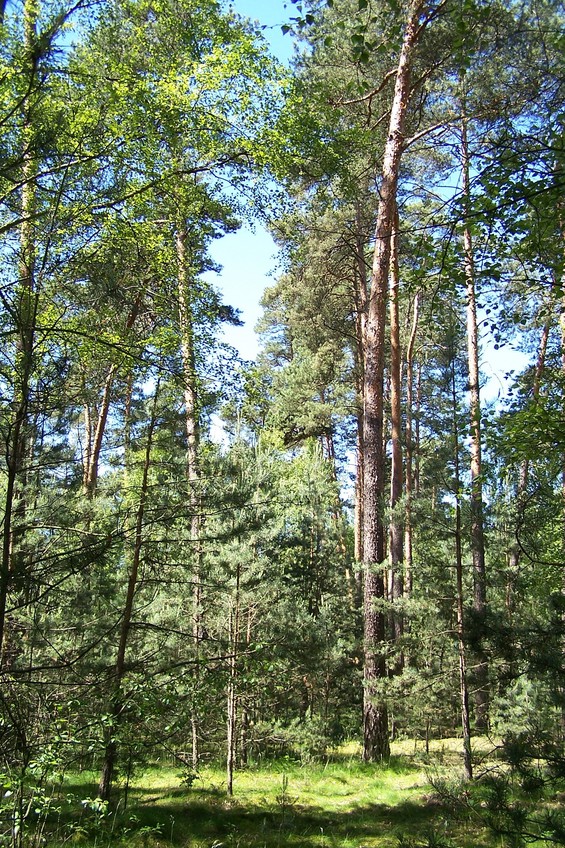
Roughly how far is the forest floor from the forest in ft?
0.16

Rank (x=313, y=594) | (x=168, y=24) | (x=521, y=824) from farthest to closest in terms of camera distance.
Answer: (x=313, y=594), (x=168, y=24), (x=521, y=824)

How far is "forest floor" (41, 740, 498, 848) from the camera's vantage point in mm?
5164

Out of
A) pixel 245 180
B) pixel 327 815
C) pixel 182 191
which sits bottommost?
pixel 327 815

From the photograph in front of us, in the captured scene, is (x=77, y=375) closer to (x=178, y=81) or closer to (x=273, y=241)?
(x=178, y=81)

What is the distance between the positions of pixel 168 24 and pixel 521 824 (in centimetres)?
734

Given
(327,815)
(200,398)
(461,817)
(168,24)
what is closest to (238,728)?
(327,815)

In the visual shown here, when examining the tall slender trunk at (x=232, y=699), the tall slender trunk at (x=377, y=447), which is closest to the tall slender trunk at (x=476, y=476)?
the tall slender trunk at (x=377, y=447)

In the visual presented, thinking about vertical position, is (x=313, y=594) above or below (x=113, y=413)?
below

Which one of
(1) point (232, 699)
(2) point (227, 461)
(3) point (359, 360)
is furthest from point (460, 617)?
(3) point (359, 360)

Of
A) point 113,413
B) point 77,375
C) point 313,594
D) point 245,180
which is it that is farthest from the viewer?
point 113,413

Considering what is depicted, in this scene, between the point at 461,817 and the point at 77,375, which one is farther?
the point at 461,817

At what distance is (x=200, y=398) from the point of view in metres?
5.73

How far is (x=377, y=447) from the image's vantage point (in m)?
9.10

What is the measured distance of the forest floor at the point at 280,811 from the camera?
516 cm
